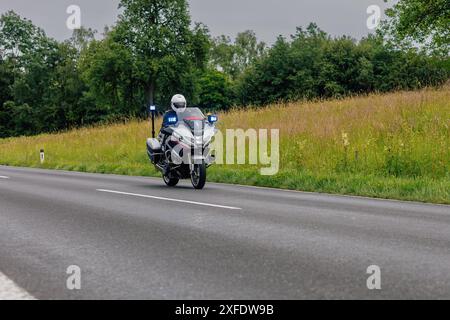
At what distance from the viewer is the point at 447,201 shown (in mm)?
9602

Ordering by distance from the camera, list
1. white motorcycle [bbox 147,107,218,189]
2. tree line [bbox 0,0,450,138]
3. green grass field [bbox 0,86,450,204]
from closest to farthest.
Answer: green grass field [bbox 0,86,450,204], white motorcycle [bbox 147,107,218,189], tree line [bbox 0,0,450,138]

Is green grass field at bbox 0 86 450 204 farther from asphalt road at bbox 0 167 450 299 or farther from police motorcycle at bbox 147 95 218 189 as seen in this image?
police motorcycle at bbox 147 95 218 189

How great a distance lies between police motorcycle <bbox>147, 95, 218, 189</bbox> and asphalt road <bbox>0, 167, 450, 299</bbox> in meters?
1.90

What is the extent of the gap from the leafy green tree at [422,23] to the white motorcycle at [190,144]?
2469 cm

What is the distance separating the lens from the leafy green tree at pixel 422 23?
3256 cm

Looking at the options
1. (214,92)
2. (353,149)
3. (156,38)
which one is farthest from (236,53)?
(353,149)

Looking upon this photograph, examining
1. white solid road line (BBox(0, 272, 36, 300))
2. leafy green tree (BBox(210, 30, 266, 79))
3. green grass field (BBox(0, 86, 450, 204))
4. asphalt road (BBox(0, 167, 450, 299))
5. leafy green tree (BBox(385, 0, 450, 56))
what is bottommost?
white solid road line (BBox(0, 272, 36, 300))

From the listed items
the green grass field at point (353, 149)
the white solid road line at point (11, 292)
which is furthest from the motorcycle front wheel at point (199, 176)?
the white solid road line at point (11, 292)

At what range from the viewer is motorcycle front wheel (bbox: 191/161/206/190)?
12.2 meters

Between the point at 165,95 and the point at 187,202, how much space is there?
5243cm

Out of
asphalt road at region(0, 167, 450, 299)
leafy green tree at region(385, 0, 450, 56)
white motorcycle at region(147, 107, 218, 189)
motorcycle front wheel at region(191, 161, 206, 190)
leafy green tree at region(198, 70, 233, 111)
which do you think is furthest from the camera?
leafy green tree at region(198, 70, 233, 111)

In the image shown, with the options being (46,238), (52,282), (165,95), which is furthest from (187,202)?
(165,95)

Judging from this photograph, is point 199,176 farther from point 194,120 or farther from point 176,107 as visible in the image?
point 176,107

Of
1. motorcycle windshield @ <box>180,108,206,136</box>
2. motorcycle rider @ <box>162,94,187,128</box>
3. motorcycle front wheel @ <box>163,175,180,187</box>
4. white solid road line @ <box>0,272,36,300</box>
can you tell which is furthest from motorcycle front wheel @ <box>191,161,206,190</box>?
white solid road line @ <box>0,272,36,300</box>
